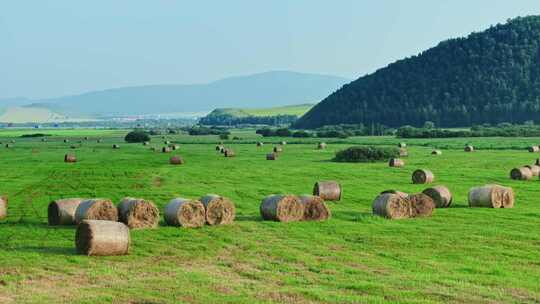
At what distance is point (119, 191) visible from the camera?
127 ft

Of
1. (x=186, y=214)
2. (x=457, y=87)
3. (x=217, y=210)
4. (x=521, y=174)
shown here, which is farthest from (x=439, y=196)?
(x=457, y=87)

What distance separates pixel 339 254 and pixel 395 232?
13.4 ft

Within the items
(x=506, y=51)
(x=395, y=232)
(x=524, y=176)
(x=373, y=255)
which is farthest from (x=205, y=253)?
(x=506, y=51)

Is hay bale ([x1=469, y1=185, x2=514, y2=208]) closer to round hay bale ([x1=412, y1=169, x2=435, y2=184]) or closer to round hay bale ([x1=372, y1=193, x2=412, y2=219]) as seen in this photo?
round hay bale ([x1=372, y1=193, x2=412, y2=219])

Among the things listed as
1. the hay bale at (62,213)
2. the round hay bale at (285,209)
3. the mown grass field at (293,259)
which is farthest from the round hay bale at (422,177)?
the hay bale at (62,213)

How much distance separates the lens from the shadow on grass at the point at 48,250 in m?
21.0

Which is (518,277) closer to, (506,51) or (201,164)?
(201,164)

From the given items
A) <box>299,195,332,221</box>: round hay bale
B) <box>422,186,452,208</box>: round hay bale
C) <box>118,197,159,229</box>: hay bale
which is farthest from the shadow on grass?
<box>422,186,452,208</box>: round hay bale

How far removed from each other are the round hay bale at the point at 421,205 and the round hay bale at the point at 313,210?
9.95 feet

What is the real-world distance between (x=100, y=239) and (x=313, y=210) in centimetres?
914

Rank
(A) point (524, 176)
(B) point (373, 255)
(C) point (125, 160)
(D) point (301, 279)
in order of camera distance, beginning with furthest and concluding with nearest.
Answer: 1. (C) point (125, 160)
2. (A) point (524, 176)
3. (B) point (373, 255)
4. (D) point (301, 279)

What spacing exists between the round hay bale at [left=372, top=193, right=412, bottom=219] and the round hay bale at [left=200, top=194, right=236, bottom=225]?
515cm

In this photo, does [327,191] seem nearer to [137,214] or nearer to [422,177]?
[422,177]

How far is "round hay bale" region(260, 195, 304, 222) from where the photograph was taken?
2689cm
